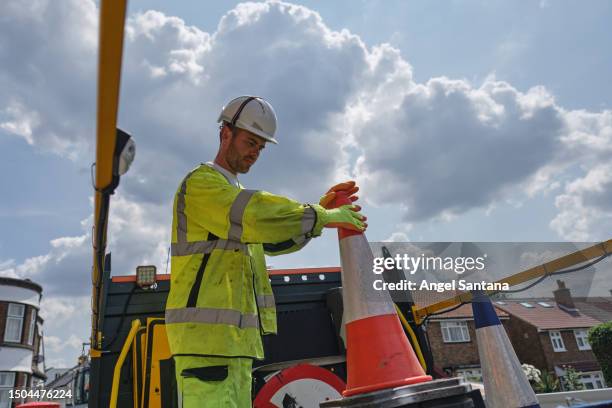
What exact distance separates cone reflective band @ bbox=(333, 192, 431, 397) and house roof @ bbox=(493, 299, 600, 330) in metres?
32.7

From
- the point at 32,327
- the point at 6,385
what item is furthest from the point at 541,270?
the point at 32,327

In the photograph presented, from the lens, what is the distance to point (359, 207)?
104 inches

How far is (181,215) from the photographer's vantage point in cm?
237

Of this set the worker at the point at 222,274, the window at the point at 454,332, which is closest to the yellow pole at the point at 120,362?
the worker at the point at 222,274

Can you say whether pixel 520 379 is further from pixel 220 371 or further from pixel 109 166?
pixel 109 166

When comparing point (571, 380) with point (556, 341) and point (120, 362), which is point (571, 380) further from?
point (120, 362)

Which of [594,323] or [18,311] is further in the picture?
[594,323]

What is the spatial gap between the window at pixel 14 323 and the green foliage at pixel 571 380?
34559 mm

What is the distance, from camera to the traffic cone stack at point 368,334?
2.57m

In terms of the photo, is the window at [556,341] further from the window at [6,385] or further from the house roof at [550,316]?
the window at [6,385]

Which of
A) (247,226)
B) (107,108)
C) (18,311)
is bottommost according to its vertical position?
(247,226)

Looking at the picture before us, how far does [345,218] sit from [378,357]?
931 millimetres

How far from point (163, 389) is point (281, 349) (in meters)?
1.26

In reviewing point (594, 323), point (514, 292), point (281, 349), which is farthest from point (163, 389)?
point (594, 323)
